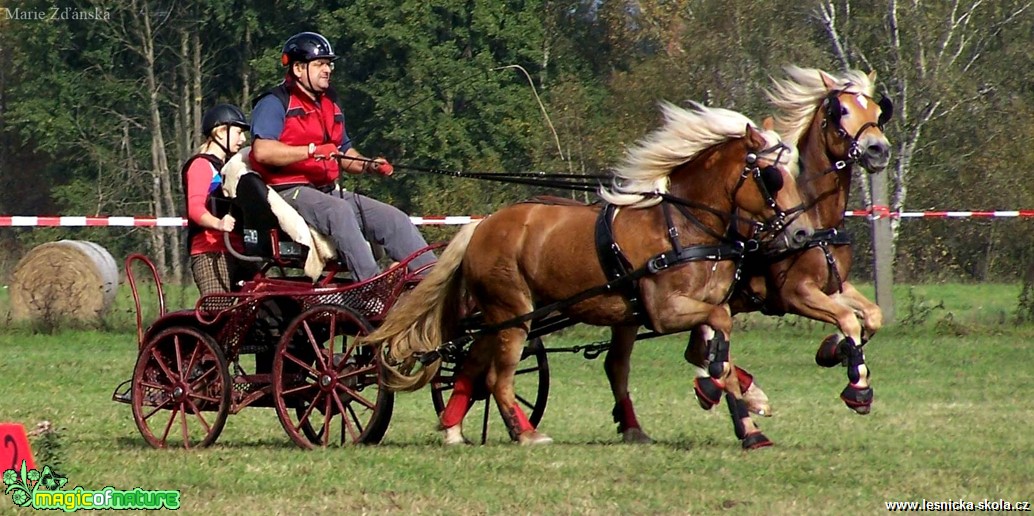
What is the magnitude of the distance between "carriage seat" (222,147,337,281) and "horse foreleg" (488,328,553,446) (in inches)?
39.1

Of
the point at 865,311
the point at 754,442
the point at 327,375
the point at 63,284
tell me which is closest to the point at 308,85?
the point at 327,375

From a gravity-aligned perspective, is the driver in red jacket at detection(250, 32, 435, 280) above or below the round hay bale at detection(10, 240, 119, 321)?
above

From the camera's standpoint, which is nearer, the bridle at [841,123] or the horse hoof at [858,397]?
the horse hoof at [858,397]

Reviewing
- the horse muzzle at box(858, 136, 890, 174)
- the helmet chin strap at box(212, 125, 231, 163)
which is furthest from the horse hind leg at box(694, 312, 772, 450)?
the helmet chin strap at box(212, 125, 231, 163)

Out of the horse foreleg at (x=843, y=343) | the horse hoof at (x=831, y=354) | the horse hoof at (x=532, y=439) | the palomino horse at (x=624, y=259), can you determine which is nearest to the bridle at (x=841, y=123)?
the palomino horse at (x=624, y=259)

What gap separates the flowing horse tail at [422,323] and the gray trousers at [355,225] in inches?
8.5

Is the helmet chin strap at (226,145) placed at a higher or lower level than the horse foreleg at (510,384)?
higher

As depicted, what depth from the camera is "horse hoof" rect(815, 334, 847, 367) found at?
791cm

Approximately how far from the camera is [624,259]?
7828 mm

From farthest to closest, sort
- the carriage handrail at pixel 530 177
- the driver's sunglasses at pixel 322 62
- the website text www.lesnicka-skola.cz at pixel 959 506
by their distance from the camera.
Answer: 1. the carriage handrail at pixel 530 177
2. the driver's sunglasses at pixel 322 62
3. the website text www.lesnicka-skola.cz at pixel 959 506

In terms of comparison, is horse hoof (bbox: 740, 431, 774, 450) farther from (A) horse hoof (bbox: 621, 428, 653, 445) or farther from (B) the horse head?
(B) the horse head

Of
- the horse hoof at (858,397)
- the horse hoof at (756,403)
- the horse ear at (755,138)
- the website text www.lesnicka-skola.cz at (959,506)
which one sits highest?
the horse ear at (755,138)

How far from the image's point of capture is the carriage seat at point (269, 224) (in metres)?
8.12

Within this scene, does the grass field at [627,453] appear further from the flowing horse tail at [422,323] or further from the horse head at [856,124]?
the horse head at [856,124]
